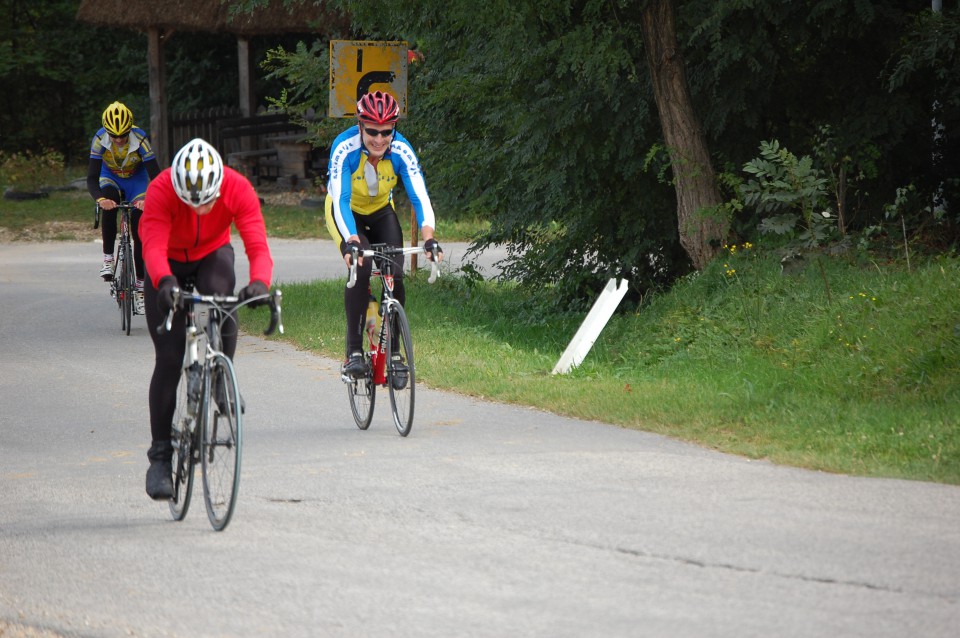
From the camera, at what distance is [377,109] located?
29.4 feet

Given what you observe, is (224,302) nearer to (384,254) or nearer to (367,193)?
(384,254)

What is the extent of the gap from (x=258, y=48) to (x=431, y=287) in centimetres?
2028

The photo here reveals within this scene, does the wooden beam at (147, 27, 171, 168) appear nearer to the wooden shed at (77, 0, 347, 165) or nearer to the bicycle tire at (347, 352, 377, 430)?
the wooden shed at (77, 0, 347, 165)

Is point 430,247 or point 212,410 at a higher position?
point 430,247

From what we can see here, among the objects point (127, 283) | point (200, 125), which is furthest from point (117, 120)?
point (200, 125)

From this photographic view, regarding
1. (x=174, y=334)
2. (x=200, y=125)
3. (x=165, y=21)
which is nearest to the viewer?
(x=174, y=334)

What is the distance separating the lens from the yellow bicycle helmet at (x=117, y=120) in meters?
13.3

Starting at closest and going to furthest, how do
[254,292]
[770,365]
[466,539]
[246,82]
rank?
1. [466,539]
2. [254,292]
3. [770,365]
4. [246,82]

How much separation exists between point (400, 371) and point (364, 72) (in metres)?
7.56

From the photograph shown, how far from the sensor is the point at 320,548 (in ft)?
20.0

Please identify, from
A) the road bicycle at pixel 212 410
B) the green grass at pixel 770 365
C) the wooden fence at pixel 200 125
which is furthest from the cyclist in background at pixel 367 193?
the wooden fence at pixel 200 125

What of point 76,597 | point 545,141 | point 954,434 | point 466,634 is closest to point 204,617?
point 76,597

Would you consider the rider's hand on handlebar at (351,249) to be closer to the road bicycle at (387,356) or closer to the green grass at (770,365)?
the road bicycle at (387,356)

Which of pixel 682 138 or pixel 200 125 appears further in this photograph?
pixel 200 125
